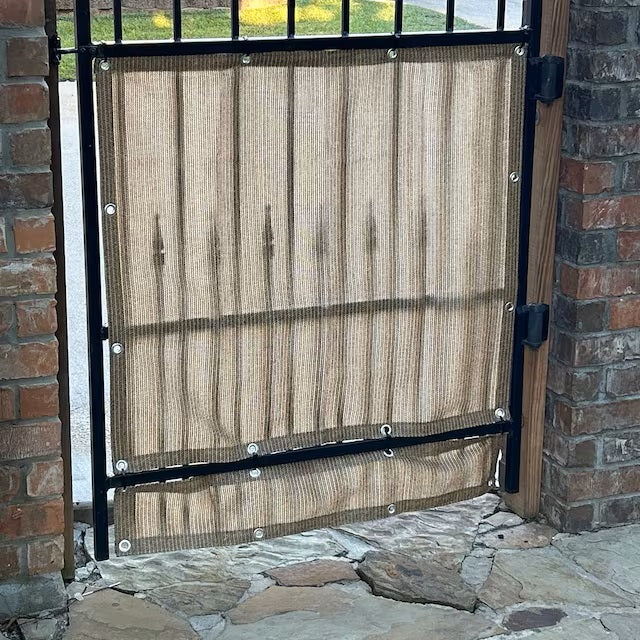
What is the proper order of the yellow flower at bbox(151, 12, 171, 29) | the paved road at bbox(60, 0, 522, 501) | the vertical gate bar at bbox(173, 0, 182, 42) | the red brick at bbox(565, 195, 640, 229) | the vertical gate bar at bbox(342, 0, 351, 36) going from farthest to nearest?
the yellow flower at bbox(151, 12, 171, 29) → the paved road at bbox(60, 0, 522, 501) → the red brick at bbox(565, 195, 640, 229) → the vertical gate bar at bbox(342, 0, 351, 36) → the vertical gate bar at bbox(173, 0, 182, 42)

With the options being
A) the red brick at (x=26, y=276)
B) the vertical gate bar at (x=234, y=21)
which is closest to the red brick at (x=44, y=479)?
the red brick at (x=26, y=276)

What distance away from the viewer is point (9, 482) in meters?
2.55

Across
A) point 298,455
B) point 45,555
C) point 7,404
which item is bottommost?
point 45,555

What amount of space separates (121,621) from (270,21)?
4.86 meters

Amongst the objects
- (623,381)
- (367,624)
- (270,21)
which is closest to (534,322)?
(623,381)

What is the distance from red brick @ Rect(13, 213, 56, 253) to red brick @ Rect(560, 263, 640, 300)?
127 centimetres

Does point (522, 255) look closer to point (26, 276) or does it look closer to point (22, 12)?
point (26, 276)

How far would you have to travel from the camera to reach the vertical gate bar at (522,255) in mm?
2824

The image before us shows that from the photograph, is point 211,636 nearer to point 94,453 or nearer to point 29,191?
point 94,453

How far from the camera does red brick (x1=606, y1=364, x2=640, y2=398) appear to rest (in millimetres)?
2990

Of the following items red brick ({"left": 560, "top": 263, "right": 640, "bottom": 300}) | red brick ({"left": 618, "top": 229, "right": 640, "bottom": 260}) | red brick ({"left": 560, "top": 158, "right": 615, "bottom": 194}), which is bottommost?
red brick ({"left": 560, "top": 263, "right": 640, "bottom": 300})

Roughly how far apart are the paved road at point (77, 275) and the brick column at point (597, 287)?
129 cm

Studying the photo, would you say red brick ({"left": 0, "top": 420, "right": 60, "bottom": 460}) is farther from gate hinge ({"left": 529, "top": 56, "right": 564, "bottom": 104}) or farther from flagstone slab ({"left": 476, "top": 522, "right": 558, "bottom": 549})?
gate hinge ({"left": 529, "top": 56, "right": 564, "bottom": 104})

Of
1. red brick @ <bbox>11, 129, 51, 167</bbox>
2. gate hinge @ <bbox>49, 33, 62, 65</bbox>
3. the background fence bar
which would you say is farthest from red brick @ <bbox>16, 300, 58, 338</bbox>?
the background fence bar
